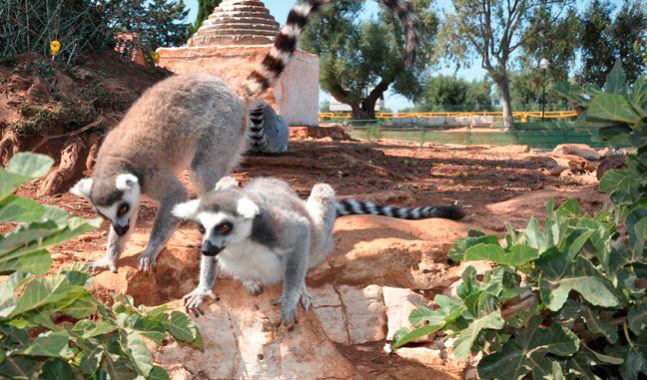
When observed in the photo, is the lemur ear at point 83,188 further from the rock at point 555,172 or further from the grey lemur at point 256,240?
the rock at point 555,172


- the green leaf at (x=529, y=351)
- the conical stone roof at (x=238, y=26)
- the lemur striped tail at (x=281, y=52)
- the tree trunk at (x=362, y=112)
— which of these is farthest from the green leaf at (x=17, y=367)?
the tree trunk at (x=362, y=112)

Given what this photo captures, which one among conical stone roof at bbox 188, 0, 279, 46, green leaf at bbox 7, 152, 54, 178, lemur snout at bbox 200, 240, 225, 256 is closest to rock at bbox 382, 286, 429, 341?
lemur snout at bbox 200, 240, 225, 256

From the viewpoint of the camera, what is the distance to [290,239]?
371cm

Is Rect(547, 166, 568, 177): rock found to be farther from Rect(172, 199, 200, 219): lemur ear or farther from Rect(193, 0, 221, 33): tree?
Rect(193, 0, 221, 33): tree

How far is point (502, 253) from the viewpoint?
9.62 feet

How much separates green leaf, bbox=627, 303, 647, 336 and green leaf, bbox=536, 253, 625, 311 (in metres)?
0.12

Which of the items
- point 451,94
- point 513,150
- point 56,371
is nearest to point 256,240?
point 56,371

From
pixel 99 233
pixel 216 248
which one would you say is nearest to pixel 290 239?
pixel 216 248

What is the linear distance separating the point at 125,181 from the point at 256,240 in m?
1.28

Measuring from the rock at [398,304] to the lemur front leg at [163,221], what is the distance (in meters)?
1.56

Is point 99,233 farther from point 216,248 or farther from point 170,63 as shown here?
point 170,63

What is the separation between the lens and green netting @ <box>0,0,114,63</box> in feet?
29.4

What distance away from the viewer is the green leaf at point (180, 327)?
3.05 meters

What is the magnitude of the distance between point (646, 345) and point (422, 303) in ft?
4.74
